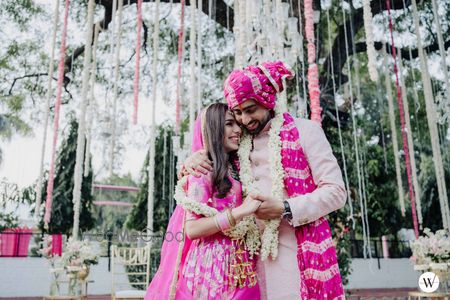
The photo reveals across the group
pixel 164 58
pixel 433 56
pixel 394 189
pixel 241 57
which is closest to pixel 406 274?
pixel 394 189

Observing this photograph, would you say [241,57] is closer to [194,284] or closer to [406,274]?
[194,284]

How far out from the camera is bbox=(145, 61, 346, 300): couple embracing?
1138 mm

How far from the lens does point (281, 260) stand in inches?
46.3

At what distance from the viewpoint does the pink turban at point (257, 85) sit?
48.1 inches

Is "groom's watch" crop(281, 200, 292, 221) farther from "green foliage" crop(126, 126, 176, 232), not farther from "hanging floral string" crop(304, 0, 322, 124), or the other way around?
"green foliage" crop(126, 126, 176, 232)

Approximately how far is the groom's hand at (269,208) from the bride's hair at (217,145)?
0.42 ft

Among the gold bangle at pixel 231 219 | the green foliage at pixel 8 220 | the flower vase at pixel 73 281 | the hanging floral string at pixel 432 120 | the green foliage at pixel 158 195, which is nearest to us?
the gold bangle at pixel 231 219

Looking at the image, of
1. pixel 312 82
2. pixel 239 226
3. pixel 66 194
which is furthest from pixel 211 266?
pixel 66 194

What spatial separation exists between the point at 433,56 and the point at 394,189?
10.7 feet

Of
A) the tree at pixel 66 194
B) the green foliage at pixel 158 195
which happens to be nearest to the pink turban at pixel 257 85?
the green foliage at pixel 158 195

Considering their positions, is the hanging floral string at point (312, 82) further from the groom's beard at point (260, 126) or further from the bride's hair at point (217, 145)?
the bride's hair at point (217, 145)

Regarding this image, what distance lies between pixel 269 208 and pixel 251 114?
295mm

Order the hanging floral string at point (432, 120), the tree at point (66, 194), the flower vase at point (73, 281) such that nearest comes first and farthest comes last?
the flower vase at point (73, 281) → the hanging floral string at point (432, 120) → the tree at point (66, 194)

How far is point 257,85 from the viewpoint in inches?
48.7
